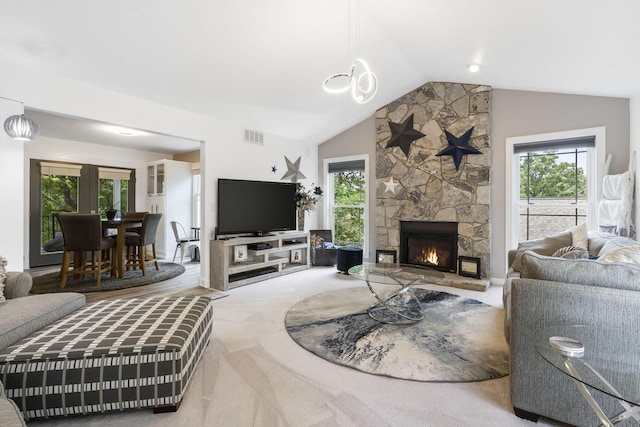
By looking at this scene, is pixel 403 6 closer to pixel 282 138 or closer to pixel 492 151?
pixel 492 151

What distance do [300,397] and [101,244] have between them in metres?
3.94

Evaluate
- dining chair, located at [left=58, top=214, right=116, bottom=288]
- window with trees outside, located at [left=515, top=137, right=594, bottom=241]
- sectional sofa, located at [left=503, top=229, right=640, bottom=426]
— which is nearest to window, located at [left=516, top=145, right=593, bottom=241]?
window with trees outside, located at [left=515, top=137, right=594, bottom=241]

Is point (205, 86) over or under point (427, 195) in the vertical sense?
over

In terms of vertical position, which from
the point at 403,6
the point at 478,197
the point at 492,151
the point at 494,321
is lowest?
the point at 494,321

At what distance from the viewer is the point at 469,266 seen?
14.4ft

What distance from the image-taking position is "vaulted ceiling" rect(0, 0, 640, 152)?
242cm

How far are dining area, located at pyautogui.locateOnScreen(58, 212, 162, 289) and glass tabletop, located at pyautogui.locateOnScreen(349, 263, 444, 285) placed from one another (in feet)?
11.5

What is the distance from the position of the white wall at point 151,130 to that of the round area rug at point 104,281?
0.84 meters

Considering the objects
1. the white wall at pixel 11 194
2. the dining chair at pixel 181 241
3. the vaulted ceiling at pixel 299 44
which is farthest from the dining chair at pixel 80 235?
the vaulted ceiling at pixel 299 44

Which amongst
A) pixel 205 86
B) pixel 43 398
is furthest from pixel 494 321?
pixel 205 86

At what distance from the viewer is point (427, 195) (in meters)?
4.80

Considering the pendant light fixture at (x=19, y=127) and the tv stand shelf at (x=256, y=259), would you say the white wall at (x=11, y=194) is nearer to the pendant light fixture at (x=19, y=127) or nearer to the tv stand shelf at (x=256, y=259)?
the pendant light fixture at (x=19, y=127)

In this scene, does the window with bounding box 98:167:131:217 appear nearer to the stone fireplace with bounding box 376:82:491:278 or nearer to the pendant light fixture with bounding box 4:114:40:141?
the pendant light fixture with bounding box 4:114:40:141

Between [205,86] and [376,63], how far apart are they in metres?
2.10
